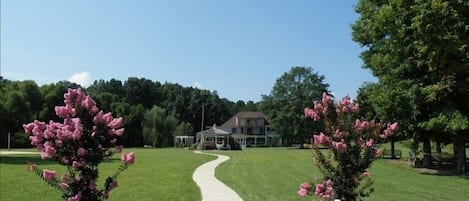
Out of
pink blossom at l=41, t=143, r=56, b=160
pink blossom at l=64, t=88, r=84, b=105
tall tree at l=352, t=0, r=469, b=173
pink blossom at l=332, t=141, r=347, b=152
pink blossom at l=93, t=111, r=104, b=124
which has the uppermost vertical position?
tall tree at l=352, t=0, r=469, b=173

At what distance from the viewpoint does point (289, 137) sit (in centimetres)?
8519

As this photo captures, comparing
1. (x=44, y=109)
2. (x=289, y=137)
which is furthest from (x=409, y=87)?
(x=44, y=109)

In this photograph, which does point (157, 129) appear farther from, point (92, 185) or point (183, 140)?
point (92, 185)

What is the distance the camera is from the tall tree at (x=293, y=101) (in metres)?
82.9

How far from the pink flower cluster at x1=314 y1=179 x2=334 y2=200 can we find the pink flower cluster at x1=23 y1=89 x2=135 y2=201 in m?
3.57

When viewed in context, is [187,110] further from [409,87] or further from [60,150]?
[60,150]

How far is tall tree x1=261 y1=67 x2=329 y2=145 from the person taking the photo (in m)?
82.9

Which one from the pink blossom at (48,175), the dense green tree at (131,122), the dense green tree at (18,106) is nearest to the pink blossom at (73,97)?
the pink blossom at (48,175)

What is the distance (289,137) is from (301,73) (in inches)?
462

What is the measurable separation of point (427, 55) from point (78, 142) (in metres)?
21.1

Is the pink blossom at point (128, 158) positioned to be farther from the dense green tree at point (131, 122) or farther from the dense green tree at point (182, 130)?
the dense green tree at point (182, 130)

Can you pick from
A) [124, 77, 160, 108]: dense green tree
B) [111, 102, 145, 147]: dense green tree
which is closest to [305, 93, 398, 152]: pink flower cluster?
[111, 102, 145, 147]: dense green tree

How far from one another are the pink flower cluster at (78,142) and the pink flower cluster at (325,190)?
11.7 ft

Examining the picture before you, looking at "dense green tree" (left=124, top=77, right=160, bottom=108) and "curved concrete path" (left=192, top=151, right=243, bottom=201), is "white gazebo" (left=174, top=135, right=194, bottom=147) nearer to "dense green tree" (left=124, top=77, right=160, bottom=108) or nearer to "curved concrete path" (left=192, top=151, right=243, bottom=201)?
"dense green tree" (left=124, top=77, right=160, bottom=108)
